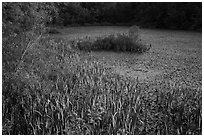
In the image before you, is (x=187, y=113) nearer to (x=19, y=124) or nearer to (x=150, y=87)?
(x=150, y=87)

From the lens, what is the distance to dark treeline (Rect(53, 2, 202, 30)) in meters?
12.9

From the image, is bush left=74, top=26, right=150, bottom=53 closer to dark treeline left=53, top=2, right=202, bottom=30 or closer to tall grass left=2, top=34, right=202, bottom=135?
dark treeline left=53, top=2, right=202, bottom=30

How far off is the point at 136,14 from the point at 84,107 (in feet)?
37.7

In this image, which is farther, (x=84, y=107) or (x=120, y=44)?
(x=120, y=44)

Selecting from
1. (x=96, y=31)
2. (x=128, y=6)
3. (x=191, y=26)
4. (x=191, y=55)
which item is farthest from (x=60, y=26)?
(x=191, y=55)

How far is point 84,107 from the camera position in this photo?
370 cm

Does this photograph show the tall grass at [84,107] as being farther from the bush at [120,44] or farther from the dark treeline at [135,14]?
the dark treeline at [135,14]

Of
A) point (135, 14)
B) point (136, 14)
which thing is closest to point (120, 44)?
point (136, 14)

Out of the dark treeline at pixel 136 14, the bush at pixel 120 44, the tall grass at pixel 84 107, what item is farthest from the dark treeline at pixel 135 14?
the tall grass at pixel 84 107

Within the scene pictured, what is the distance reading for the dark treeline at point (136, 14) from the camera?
42.4 feet

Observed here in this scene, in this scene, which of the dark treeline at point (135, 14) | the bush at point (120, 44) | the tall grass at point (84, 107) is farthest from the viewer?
the dark treeline at point (135, 14)

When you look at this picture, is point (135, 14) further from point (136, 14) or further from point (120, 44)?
point (120, 44)

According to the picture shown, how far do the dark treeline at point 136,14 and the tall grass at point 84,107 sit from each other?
852cm

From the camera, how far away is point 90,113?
3.49 metres
